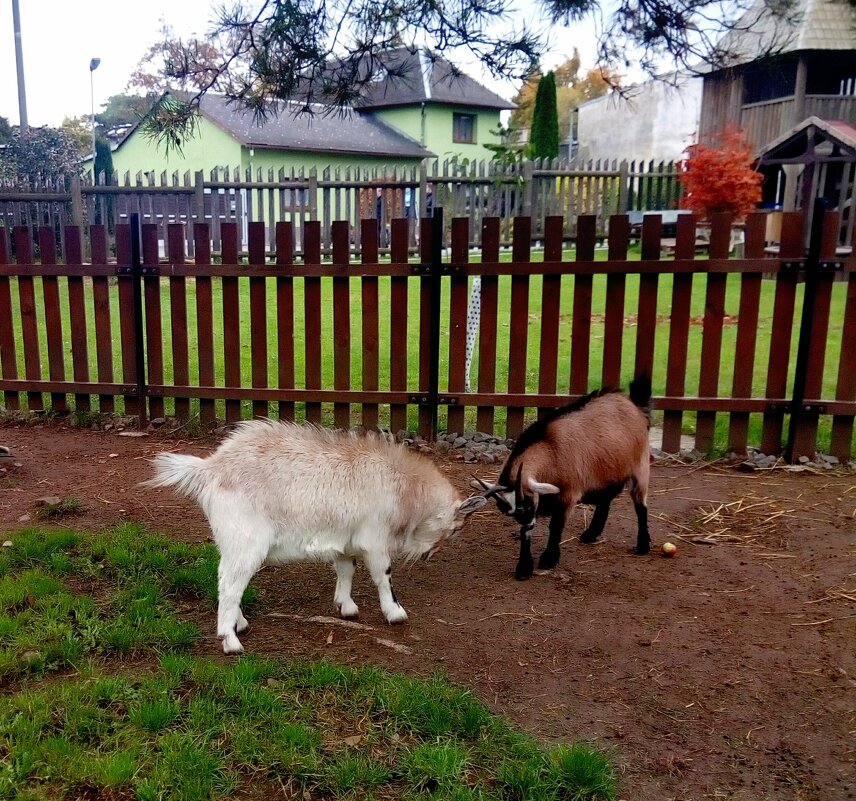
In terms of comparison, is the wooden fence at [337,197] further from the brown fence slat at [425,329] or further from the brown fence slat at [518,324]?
the brown fence slat at [518,324]

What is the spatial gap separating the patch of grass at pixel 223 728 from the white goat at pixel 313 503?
39 cm

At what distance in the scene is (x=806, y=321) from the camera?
5.75 meters

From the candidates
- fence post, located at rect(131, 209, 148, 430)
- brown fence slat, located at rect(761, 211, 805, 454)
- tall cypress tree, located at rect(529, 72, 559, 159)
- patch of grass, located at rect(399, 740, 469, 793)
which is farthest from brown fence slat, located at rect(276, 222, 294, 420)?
tall cypress tree, located at rect(529, 72, 559, 159)

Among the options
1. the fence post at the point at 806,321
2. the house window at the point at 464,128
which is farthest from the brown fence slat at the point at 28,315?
the house window at the point at 464,128

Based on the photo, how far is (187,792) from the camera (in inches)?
96.2

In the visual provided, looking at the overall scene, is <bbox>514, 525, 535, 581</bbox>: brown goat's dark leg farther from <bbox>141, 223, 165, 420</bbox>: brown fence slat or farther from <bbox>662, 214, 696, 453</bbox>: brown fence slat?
<bbox>141, 223, 165, 420</bbox>: brown fence slat

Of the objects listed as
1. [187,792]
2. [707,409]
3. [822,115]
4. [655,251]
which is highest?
[822,115]

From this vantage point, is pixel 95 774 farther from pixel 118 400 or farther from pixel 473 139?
pixel 473 139

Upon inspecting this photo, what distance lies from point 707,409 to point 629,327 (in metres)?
4.94

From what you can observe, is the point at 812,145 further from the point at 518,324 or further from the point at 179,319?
the point at 179,319

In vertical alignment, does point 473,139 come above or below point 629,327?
above

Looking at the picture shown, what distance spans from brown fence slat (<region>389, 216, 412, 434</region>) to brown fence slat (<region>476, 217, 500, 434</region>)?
47 cm

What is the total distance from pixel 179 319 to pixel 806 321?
4.68m

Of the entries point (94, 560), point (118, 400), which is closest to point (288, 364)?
point (118, 400)
